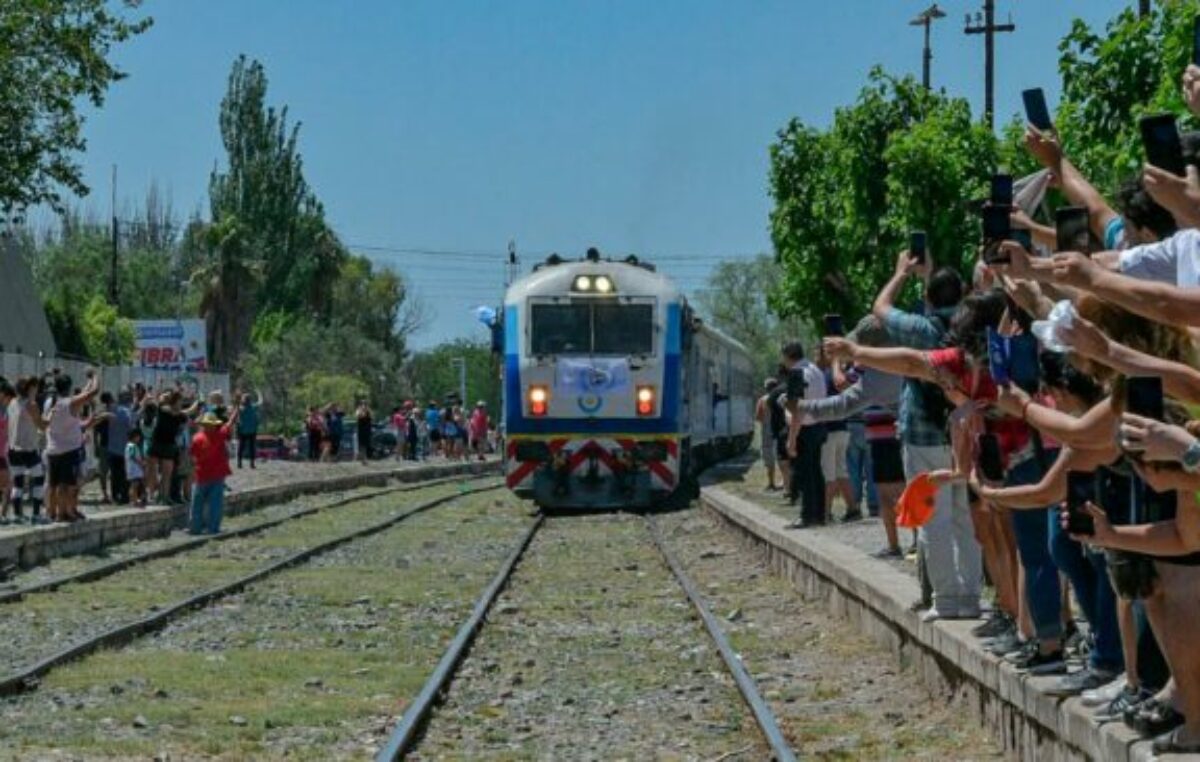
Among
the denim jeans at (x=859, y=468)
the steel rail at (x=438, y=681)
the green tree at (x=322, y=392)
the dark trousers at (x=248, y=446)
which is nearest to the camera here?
the steel rail at (x=438, y=681)

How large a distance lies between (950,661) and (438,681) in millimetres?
2947

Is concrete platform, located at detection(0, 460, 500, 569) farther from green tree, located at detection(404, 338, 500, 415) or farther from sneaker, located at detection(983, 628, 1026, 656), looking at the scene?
green tree, located at detection(404, 338, 500, 415)

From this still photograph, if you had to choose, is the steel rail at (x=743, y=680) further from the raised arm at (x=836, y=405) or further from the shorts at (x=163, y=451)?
the shorts at (x=163, y=451)

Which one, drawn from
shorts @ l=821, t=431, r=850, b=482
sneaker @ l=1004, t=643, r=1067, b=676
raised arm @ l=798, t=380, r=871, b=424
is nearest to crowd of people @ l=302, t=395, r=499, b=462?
shorts @ l=821, t=431, r=850, b=482

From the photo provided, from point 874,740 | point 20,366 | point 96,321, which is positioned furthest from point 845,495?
point 96,321

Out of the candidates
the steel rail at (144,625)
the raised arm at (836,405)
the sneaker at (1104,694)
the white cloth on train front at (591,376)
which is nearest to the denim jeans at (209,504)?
the steel rail at (144,625)

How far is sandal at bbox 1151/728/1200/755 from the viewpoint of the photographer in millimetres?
7418

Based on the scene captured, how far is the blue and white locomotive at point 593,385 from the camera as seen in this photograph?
30641mm

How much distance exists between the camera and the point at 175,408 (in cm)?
2758

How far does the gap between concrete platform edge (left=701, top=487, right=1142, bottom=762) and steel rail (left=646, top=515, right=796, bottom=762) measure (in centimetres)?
85

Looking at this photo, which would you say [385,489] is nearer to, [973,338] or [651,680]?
[651,680]

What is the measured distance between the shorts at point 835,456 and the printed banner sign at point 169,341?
188 ft

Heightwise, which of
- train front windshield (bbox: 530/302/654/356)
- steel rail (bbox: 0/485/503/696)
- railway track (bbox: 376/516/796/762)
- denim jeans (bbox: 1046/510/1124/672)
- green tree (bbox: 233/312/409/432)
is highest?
green tree (bbox: 233/312/409/432)

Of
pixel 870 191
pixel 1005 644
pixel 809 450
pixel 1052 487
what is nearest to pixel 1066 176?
pixel 1052 487
